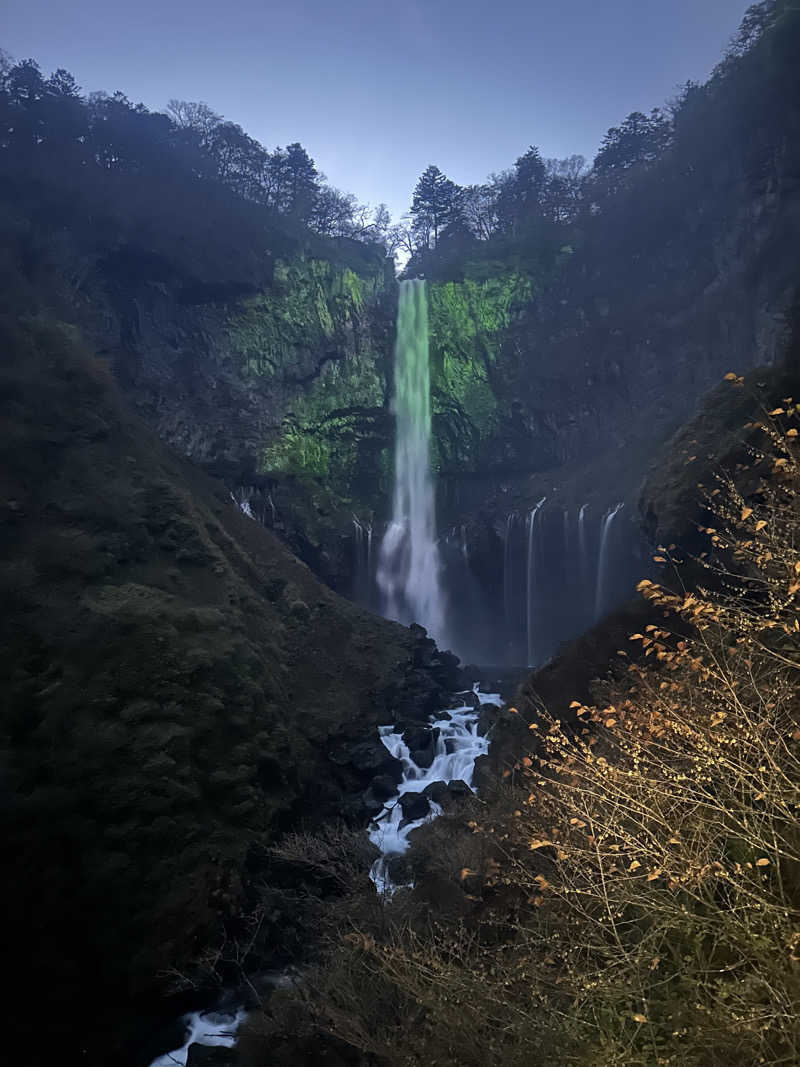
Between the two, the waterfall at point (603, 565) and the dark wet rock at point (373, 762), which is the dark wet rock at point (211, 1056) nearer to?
the dark wet rock at point (373, 762)

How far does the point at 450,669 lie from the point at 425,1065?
27173 millimetres

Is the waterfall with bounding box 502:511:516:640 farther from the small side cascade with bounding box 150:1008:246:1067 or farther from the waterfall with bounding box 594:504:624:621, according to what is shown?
the small side cascade with bounding box 150:1008:246:1067

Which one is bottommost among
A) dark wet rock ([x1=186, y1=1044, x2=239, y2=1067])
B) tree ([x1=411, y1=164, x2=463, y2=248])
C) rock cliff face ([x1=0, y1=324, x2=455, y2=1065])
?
dark wet rock ([x1=186, y1=1044, x2=239, y2=1067])

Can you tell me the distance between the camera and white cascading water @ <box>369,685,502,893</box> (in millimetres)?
19562

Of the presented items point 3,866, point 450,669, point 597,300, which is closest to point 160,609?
point 3,866

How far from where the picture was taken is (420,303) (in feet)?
180

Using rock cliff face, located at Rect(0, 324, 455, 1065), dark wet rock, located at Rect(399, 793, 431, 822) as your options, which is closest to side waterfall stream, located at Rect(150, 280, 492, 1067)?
rock cliff face, located at Rect(0, 324, 455, 1065)

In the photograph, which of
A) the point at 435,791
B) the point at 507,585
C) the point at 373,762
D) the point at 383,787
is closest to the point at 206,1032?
the point at 383,787

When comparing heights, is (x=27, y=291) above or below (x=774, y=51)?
below

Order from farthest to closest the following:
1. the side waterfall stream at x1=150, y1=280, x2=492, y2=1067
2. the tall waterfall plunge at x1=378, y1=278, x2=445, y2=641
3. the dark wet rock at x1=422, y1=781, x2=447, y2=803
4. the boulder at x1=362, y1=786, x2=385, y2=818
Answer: the tall waterfall plunge at x1=378, y1=278, x2=445, y2=641
the side waterfall stream at x1=150, y1=280, x2=492, y2=1067
the dark wet rock at x1=422, y1=781, x2=447, y2=803
the boulder at x1=362, y1=786, x2=385, y2=818

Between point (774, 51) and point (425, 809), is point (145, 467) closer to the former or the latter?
point (425, 809)

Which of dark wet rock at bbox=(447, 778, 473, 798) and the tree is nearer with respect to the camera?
dark wet rock at bbox=(447, 778, 473, 798)

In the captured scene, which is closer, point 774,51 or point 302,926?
point 302,926

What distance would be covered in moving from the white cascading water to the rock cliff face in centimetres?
125
